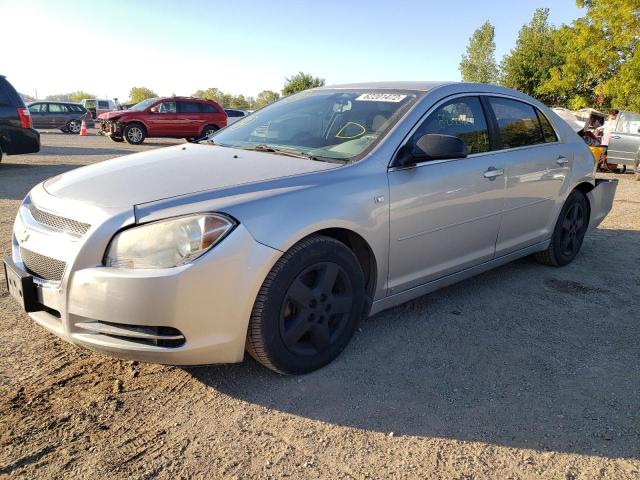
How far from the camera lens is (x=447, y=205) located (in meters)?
3.33

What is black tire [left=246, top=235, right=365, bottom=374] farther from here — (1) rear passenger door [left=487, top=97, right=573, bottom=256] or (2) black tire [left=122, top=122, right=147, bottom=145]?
(2) black tire [left=122, top=122, right=147, bottom=145]

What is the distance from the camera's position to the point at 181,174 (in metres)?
2.79

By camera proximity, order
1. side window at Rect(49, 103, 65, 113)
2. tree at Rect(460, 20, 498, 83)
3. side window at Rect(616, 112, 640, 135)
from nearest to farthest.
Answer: side window at Rect(616, 112, 640, 135)
side window at Rect(49, 103, 65, 113)
tree at Rect(460, 20, 498, 83)

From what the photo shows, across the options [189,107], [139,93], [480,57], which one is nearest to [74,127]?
[189,107]

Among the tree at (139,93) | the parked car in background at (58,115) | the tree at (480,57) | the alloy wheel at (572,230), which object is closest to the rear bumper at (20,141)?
the alloy wheel at (572,230)

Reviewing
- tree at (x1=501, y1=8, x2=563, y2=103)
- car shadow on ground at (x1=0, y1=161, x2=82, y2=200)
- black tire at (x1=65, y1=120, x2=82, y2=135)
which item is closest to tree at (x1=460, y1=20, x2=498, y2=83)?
tree at (x1=501, y1=8, x2=563, y2=103)

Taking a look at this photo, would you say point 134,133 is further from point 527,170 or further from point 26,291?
point 26,291

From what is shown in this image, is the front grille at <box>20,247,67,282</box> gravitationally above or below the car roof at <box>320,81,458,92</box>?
below

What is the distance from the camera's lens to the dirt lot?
2.14m

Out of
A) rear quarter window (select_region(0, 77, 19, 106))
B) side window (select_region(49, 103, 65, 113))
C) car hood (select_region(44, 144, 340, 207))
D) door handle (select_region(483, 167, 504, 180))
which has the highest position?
side window (select_region(49, 103, 65, 113))

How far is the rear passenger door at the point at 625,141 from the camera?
1327 centimetres

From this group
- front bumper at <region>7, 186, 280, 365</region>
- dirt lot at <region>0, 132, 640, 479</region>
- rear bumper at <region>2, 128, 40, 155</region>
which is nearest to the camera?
dirt lot at <region>0, 132, 640, 479</region>

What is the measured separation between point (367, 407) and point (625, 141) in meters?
13.7

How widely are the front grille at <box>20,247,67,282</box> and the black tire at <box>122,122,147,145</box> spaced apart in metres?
16.6
